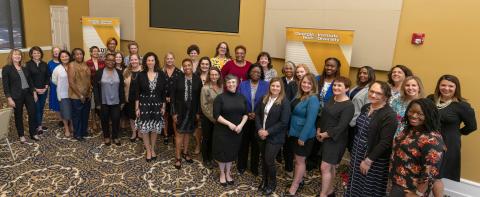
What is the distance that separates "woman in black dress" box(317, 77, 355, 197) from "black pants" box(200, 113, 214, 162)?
1490 mm

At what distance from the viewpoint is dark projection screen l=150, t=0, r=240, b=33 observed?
5.63 metres

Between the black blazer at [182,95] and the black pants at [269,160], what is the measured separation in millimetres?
1010

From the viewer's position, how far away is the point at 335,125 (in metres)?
3.01

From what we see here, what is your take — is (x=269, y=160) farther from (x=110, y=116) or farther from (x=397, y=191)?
(x=110, y=116)

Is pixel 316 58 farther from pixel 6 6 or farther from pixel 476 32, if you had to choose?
pixel 6 6

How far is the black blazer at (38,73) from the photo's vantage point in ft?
15.3

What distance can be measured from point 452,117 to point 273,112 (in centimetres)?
169

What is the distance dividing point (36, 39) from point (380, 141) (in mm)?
10149

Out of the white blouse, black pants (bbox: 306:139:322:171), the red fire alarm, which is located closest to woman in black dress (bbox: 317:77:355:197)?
black pants (bbox: 306:139:322:171)

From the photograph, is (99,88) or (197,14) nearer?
(99,88)

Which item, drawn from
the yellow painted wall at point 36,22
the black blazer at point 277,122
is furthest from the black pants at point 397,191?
the yellow painted wall at point 36,22

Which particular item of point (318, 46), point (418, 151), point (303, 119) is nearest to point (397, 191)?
point (418, 151)

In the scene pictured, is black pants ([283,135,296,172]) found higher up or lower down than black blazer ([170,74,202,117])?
lower down

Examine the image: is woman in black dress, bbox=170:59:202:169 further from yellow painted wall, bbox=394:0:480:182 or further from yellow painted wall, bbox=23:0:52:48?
yellow painted wall, bbox=23:0:52:48
